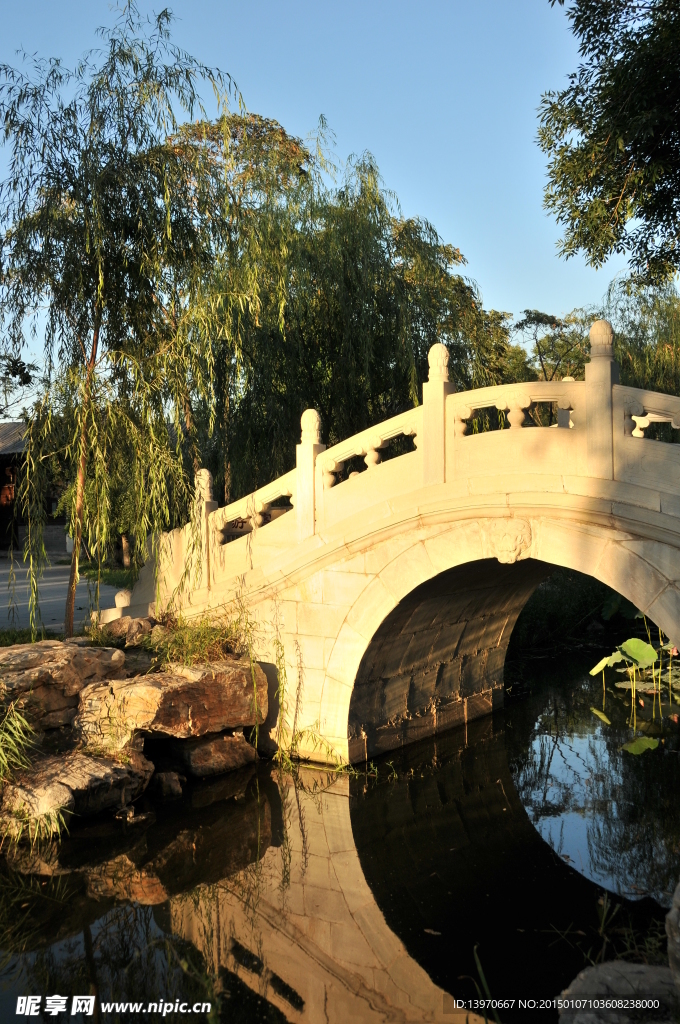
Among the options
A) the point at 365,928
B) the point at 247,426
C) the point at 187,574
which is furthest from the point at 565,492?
the point at 247,426

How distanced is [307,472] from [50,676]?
8.45 ft

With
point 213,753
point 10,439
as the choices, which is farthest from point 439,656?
point 10,439

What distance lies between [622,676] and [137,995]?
793 centimetres

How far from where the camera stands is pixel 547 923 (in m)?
4.94

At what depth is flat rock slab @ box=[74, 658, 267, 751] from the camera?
21.7 feet

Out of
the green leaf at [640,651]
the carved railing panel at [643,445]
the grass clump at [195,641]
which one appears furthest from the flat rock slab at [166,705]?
the carved railing panel at [643,445]

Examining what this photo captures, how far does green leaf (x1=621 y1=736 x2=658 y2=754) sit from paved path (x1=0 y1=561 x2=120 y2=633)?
17.0 feet

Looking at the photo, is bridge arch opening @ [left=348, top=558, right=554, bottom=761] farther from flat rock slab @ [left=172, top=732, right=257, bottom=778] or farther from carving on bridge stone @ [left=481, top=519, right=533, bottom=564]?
flat rock slab @ [left=172, top=732, right=257, bottom=778]

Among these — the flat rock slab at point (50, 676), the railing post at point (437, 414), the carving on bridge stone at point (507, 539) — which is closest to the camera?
the carving on bridge stone at point (507, 539)

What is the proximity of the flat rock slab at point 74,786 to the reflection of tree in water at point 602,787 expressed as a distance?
2.98 metres

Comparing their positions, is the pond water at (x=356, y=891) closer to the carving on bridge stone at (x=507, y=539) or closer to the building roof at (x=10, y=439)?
the carving on bridge stone at (x=507, y=539)

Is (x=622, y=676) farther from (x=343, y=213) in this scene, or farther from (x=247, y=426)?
(x=343, y=213)

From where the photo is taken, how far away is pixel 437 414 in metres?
6.62

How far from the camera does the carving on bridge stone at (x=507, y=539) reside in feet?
20.6
